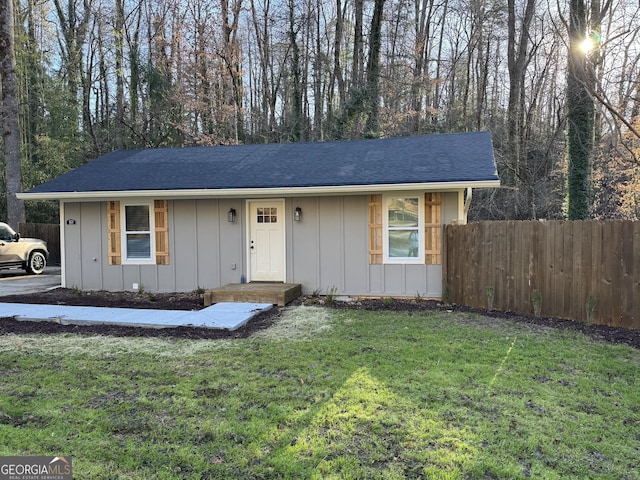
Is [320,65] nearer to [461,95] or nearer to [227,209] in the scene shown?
[461,95]

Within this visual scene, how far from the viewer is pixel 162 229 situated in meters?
9.20

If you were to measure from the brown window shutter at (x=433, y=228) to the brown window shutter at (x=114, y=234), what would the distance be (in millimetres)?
6220

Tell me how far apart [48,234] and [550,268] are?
1650 centimetres

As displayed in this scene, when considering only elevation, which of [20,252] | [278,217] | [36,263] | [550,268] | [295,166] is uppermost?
[295,166]

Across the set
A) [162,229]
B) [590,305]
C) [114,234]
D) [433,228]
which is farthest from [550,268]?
[114,234]

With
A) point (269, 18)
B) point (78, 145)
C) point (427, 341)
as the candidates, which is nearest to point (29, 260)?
point (78, 145)

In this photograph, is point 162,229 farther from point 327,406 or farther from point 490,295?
point 327,406

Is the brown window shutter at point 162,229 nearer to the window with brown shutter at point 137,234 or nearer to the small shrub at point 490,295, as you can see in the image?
the window with brown shutter at point 137,234

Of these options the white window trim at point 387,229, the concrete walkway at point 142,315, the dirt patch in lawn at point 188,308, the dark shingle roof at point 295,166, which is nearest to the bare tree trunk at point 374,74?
the dark shingle roof at point 295,166

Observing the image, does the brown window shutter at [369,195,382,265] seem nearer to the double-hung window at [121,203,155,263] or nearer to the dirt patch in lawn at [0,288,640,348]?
the dirt patch in lawn at [0,288,640,348]

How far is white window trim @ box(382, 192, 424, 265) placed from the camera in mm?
8109

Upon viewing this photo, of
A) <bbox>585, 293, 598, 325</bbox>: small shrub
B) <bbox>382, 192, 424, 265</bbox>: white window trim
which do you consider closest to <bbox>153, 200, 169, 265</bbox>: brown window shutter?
<bbox>382, 192, 424, 265</bbox>: white window trim

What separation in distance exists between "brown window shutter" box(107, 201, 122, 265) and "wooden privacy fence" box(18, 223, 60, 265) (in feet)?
27.4

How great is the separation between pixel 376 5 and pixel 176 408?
17274mm
